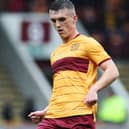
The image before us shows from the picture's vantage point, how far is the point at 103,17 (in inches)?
955

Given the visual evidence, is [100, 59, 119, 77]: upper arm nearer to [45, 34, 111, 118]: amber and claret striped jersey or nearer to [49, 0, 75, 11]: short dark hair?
[45, 34, 111, 118]: amber and claret striped jersey

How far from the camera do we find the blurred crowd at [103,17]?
23.2 m

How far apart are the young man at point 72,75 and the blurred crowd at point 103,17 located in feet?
49.3

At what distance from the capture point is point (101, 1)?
82.2 feet

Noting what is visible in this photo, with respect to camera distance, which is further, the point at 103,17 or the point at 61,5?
the point at 103,17

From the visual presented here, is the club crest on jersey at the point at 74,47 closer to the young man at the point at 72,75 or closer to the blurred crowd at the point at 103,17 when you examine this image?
the young man at the point at 72,75

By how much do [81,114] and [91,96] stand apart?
1.08 ft

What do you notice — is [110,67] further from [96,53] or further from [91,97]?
[91,97]

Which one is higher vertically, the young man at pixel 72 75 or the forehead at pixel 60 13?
the forehead at pixel 60 13

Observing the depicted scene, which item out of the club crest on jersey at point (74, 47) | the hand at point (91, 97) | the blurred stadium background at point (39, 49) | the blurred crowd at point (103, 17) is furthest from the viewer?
the blurred crowd at point (103, 17)

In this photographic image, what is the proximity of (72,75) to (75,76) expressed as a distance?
0.03 meters

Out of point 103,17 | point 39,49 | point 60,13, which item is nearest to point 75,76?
point 60,13

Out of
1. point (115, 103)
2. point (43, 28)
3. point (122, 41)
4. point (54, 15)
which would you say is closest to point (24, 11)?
point (43, 28)

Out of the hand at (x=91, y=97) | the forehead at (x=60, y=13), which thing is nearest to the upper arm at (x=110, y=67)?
→ the hand at (x=91, y=97)
